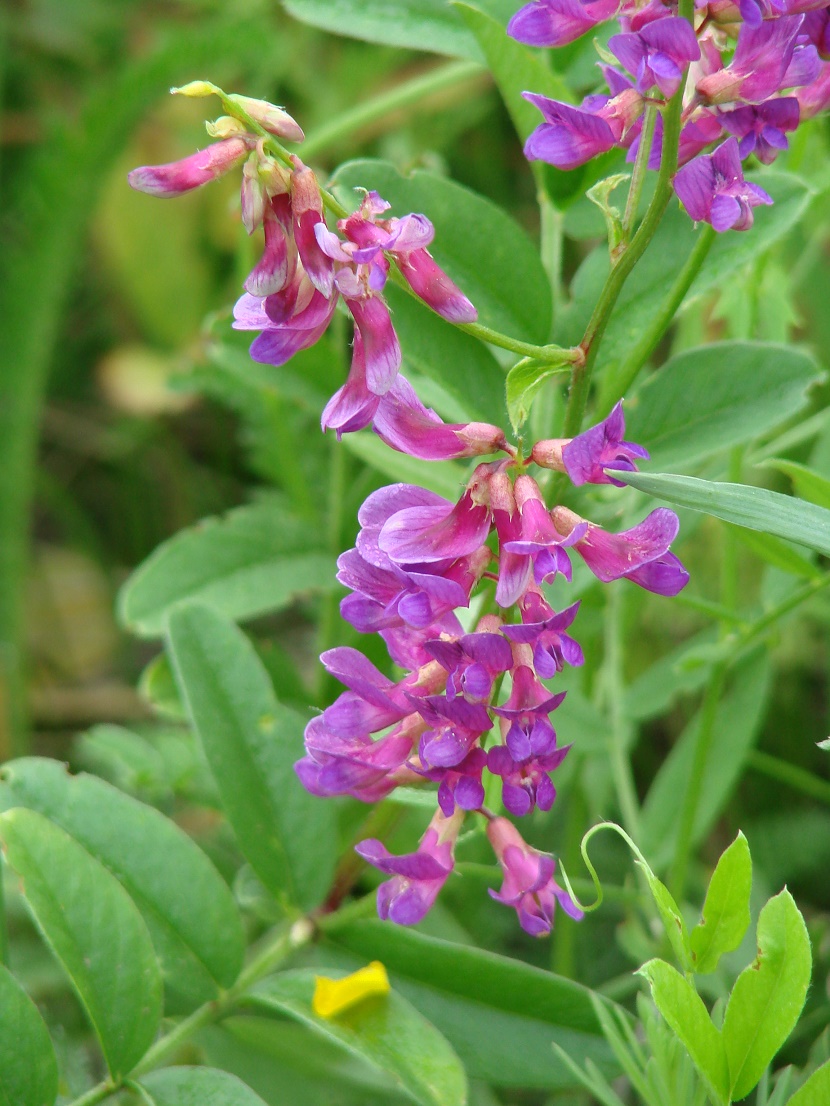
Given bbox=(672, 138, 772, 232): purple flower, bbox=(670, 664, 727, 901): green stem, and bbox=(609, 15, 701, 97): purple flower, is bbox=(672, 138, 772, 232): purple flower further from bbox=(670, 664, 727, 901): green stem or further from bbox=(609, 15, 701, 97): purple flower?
bbox=(670, 664, 727, 901): green stem

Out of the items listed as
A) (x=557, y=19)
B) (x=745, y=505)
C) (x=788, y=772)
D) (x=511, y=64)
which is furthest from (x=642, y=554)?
(x=788, y=772)

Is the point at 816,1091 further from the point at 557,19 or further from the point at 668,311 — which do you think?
the point at 557,19

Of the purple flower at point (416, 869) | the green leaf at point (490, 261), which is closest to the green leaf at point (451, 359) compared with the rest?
the green leaf at point (490, 261)

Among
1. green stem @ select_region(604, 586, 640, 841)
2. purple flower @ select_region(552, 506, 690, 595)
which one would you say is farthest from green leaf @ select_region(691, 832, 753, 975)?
green stem @ select_region(604, 586, 640, 841)

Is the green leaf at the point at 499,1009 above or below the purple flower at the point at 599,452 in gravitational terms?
below

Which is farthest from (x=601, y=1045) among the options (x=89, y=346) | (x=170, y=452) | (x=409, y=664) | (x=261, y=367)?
(x=89, y=346)

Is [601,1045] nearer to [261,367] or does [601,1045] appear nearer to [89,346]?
[261,367]

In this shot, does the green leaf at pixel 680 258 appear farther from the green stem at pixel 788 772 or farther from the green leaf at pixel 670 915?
the green stem at pixel 788 772
